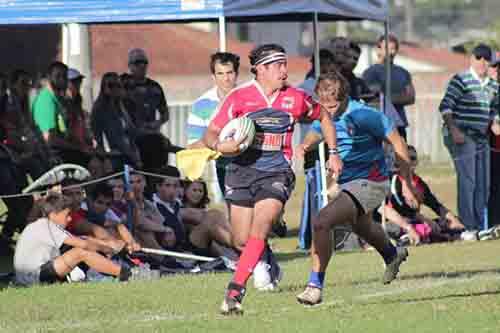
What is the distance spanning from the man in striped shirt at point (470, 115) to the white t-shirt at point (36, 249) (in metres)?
6.03

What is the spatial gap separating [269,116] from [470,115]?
7137mm

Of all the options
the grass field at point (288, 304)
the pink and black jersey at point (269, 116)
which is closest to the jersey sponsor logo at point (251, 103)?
the pink and black jersey at point (269, 116)

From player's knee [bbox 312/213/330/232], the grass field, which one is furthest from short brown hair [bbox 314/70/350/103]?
the grass field

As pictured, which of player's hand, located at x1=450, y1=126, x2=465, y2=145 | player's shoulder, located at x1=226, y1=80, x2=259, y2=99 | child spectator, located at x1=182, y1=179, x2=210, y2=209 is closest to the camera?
player's shoulder, located at x1=226, y1=80, x2=259, y2=99

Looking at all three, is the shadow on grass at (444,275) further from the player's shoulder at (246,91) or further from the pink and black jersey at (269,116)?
the player's shoulder at (246,91)

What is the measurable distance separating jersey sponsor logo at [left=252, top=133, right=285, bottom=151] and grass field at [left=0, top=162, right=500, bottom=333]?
3.83 feet

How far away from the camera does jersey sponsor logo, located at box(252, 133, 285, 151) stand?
10.2 meters

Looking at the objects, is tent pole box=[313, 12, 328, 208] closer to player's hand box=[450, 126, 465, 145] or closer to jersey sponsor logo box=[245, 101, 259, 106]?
player's hand box=[450, 126, 465, 145]

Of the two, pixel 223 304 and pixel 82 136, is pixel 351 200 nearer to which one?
pixel 223 304

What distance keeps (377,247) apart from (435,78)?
44435mm

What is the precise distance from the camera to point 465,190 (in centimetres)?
1711

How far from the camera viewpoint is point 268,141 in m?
10.2

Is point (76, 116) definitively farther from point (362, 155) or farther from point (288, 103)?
point (288, 103)

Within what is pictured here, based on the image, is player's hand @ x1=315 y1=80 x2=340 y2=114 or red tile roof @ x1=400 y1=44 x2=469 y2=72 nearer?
player's hand @ x1=315 y1=80 x2=340 y2=114
